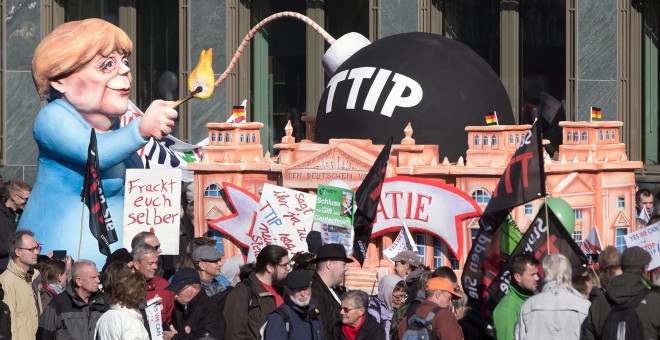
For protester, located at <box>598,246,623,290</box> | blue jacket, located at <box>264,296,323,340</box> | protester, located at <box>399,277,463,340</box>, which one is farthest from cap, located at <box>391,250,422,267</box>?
blue jacket, located at <box>264,296,323,340</box>

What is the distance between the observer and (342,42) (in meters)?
19.9

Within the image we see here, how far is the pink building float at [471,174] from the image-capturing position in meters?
17.1

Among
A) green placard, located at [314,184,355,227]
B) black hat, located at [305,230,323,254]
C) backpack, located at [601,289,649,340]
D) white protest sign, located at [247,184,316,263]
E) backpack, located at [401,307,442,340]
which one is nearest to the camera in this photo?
backpack, located at [601,289,649,340]

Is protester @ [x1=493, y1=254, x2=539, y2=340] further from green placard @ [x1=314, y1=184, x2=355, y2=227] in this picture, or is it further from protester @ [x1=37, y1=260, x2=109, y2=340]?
green placard @ [x1=314, y1=184, x2=355, y2=227]

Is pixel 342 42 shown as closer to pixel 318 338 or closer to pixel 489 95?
pixel 489 95

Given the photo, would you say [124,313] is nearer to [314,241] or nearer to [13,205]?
[314,241]

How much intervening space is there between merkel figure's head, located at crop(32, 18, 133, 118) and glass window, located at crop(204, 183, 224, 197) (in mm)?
1879

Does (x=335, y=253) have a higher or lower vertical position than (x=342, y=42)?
lower

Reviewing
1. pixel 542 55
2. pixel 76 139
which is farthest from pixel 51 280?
pixel 542 55

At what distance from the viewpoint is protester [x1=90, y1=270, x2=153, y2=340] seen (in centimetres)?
1138

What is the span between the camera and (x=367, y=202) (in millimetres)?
15883

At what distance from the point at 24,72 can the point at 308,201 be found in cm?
1162

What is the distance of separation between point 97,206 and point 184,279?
3506 mm

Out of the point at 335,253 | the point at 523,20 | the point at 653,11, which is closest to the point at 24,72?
the point at 523,20
